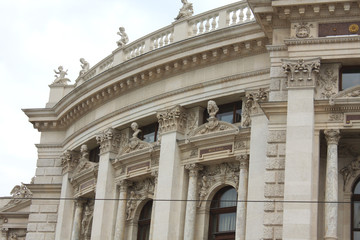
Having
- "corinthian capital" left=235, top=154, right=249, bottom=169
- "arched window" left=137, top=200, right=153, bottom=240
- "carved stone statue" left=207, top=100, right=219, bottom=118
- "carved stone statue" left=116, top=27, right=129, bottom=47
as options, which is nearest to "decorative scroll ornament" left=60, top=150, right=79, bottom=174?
"carved stone statue" left=116, top=27, right=129, bottom=47

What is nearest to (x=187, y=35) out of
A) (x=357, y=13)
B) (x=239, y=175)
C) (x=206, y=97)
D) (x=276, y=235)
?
(x=206, y=97)

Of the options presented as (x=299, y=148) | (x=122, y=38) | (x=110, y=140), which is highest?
(x=122, y=38)

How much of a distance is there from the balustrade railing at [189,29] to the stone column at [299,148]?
5.56 metres

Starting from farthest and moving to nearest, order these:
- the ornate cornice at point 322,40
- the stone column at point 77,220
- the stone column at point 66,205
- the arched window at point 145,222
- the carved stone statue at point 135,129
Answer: the stone column at point 66,205 → the stone column at point 77,220 → the carved stone statue at point 135,129 → the arched window at point 145,222 → the ornate cornice at point 322,40

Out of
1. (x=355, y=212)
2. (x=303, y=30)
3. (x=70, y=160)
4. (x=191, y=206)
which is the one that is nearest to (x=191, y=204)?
(x=191, y=206)

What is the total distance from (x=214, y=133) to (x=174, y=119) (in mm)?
2242

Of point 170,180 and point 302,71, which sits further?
point 170,180

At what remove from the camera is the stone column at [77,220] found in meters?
40.5

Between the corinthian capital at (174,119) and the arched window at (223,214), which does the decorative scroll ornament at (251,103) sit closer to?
the arched window at (223,214)

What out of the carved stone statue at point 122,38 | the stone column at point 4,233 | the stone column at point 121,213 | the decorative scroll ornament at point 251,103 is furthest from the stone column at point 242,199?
the stone column at point 4,233

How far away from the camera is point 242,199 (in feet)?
104

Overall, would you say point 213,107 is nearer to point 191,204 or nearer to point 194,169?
point 194,169

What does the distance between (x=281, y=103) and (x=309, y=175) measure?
3.00 metres

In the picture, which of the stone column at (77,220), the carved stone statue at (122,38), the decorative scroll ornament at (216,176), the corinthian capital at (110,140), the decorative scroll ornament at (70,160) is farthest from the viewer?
the decorative scroll ornament at (70,160)
